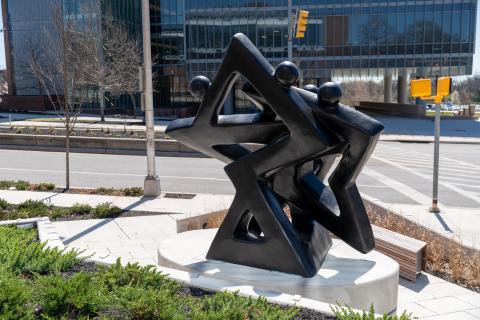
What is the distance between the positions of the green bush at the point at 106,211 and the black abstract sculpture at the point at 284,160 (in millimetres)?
4573

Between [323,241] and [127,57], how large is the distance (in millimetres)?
34275

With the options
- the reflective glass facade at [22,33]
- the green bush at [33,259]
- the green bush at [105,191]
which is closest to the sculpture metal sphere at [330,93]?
the green bush at [33,259]

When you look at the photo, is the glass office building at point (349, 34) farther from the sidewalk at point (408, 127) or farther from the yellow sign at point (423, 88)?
the yellow sign at point (423, 88)

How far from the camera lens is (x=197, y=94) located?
7367 mm

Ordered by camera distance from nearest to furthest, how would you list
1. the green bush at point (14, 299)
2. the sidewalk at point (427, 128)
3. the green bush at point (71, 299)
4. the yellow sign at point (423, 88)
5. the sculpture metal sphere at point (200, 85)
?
the green bush at point (14, 299)
the green bush at point (71, 299)
the sculpture metal sphere at point (200, 85)
the yellow sign at point (423, 88)
the sidewalk at point (427, 128)

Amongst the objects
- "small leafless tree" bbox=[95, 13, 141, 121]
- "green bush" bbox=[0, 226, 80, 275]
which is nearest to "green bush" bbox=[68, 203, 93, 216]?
"green bush" bbox=[0, 226, 80, 275]

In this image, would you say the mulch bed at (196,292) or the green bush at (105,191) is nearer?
the mulch bed at (196,292)

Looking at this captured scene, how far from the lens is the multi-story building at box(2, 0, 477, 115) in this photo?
4691 centimetres

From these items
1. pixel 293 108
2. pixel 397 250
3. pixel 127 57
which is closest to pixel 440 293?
pixel 397 250

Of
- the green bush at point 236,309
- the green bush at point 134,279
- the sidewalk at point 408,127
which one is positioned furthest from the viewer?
the sidewalk at point 408,127

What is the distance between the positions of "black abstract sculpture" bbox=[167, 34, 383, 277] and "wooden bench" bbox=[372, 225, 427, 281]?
1.21 metres

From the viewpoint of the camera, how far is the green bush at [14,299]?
4.64 meters

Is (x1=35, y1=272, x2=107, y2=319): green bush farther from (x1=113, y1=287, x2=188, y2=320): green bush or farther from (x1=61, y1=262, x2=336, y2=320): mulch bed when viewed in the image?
(x1=61, y1=262, x2=336, y2=320): mulch bed

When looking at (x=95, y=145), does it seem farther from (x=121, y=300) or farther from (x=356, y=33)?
(x=356, y=33)
